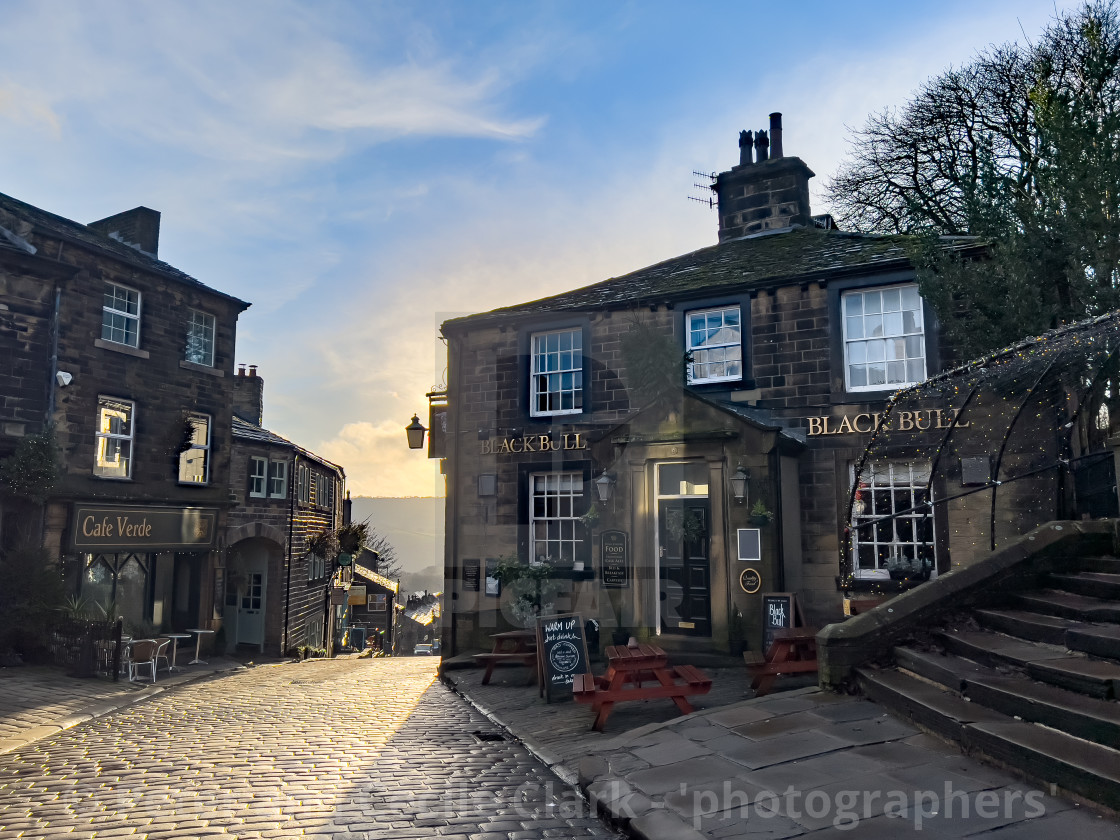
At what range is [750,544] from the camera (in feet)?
38.9

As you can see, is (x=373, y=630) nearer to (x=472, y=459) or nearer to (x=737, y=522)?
(x=472, y=459)

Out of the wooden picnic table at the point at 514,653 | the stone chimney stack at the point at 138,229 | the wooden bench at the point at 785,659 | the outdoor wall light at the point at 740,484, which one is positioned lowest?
the wooden picnic table at the point at 514,653

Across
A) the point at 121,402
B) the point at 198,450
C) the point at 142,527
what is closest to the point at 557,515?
the point at 142,527

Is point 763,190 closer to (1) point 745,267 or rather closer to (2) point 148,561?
(1) point 745,267

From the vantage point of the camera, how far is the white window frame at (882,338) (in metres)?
12.9

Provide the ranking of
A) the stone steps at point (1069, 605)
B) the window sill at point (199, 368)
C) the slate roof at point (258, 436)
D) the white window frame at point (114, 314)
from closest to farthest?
the stone steps at point (1069, 605) → the white window frame at point (114, 314) → the window sill at point (199, 368) → the slate roof at point (258, 436)

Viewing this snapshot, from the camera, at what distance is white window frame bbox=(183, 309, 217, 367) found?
20.6m

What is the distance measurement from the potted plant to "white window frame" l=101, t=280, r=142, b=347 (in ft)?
49.8

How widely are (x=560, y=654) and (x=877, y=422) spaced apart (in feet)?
21.4

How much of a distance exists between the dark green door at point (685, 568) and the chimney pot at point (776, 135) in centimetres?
910

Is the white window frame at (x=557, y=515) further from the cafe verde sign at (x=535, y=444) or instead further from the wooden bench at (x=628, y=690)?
the wooden bench at (x=628, y=690)

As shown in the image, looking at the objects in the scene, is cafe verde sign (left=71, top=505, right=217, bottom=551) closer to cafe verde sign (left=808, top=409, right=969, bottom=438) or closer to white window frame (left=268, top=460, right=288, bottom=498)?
white window frame (left=268, top=460, right=288, bottom=498)

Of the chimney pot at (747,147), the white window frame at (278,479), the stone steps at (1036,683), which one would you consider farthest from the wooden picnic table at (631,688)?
the white window frame at (278,479)

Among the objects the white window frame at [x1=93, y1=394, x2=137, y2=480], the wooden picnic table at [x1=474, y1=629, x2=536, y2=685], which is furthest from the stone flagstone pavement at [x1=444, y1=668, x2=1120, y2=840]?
the white window frame at [x1=93, y1=394, x2=137, y2=480]
